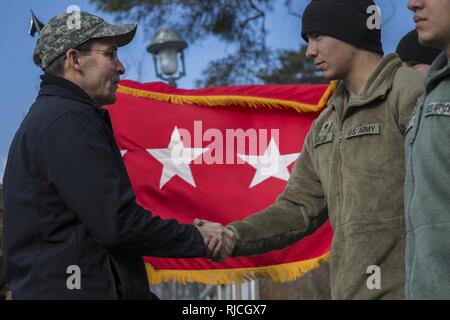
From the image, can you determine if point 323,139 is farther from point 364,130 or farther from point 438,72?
point 438,72

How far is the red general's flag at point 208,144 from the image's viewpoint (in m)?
7.88

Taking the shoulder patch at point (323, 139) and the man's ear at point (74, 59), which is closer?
the man's ear at point (74, 59)

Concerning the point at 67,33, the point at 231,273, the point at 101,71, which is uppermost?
the point at 67,33

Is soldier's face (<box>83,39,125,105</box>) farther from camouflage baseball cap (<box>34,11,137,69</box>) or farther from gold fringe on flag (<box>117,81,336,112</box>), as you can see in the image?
gold fringe on flag (<box>117,81,336,112</box>)

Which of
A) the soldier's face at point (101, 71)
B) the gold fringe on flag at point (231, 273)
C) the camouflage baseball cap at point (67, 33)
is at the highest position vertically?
the camouflage baseball cap at point (67, 33)

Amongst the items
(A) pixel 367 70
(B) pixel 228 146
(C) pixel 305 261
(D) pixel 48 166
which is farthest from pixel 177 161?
(D) pixel 48 166

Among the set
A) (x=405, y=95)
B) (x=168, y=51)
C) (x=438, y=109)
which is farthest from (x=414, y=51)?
(x=168, y=51)

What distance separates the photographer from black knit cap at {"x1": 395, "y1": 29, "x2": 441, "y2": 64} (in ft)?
19.1

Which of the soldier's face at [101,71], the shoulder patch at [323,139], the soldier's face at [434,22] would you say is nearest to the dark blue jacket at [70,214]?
the soldier's face at [101,71]

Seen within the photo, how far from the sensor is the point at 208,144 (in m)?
7.98

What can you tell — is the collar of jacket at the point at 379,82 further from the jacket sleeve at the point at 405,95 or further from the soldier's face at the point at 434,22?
the soldier's face at the point at 434,22

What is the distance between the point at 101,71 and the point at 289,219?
1.28 meters

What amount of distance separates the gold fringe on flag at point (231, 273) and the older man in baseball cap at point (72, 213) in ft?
10.4

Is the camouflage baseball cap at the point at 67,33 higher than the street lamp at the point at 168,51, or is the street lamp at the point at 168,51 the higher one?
the street lamp at the point at 168,51
